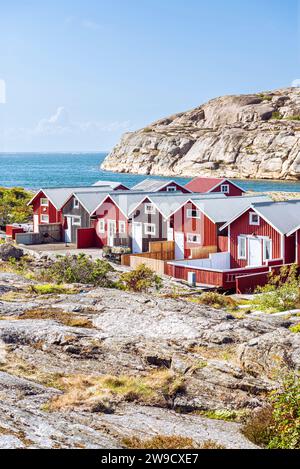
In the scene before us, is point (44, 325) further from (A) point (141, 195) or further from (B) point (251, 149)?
(B) point (251, 149)

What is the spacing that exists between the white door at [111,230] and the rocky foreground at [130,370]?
1057 inches

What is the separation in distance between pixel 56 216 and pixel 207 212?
1545 centimetres

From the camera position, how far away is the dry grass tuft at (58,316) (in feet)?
50.8

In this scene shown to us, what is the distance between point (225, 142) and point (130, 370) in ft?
455

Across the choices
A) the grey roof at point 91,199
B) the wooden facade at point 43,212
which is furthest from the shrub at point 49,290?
the wooden facade at point 43,212

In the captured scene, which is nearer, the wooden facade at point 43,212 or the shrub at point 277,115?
the wooden facade at point 43,212

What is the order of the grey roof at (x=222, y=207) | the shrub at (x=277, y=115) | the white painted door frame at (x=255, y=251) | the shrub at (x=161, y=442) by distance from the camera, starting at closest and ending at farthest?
the shrub at (x=161, y=442) < the white painted door frame at (x=255, y=251) < the grey roof at (x=222, y=207) < the shrub at (x=277, y=115)

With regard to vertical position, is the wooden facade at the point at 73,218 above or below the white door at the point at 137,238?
above

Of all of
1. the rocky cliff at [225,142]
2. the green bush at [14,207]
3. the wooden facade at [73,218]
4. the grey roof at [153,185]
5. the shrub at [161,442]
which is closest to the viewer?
the shrub at [161,442]

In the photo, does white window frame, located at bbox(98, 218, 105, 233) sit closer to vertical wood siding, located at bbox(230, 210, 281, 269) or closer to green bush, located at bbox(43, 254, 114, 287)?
vertical wood siding, located at bbox(230, 210, 281, 269)

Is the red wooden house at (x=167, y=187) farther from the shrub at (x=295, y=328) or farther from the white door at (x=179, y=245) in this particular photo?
the shrub at (x=295, y=328)

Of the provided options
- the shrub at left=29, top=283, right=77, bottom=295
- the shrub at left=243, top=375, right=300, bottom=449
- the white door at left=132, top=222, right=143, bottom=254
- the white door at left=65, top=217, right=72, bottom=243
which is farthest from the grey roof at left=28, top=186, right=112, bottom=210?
the shrub at left=243, top=375, right=300, bottom=449

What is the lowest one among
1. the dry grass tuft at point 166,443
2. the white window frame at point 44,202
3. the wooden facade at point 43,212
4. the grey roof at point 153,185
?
the dry grass tuft at point 166,443
